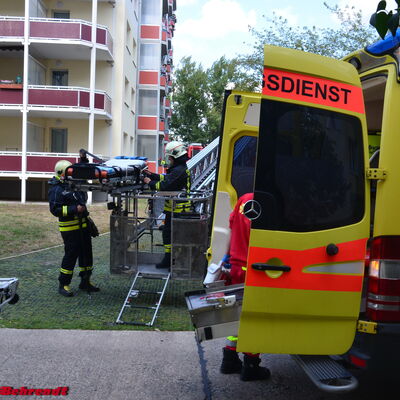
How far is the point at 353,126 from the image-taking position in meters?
3.18

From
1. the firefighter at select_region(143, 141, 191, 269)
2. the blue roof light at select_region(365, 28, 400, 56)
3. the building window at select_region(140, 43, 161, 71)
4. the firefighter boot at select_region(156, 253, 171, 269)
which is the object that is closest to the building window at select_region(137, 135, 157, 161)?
the building window at select_region(140, 43, 161, 71)

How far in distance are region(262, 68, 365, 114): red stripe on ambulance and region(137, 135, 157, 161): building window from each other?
107 ft

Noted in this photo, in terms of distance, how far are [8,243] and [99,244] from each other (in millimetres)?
2025

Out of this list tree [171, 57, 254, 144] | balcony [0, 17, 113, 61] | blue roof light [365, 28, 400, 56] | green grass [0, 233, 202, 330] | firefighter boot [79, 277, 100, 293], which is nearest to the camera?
blue roof light [365, 28, 400, 56]

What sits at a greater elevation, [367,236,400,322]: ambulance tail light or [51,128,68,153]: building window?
[51,128,68,153]: building window

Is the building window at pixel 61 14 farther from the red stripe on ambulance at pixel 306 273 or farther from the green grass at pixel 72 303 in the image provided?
the red stripe on ambulance at pixel 306 273

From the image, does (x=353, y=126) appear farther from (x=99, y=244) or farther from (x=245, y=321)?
(x=99, y=244)

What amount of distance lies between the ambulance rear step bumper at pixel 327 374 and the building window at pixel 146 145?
32.7 meters

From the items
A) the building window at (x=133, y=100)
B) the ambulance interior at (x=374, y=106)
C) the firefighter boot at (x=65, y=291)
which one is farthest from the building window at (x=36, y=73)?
the ambulance interior at (x=374, y=106)

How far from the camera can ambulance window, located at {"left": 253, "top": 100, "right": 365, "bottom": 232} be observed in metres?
3.02

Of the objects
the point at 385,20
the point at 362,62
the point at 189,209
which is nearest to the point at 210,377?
the point at 189,209

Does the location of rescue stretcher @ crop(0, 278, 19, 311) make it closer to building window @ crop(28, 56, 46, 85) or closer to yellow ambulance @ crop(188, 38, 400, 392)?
yellow ambulance @ crop(188, 38, 400, 392)

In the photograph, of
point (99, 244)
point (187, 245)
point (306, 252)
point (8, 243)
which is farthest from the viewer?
point (99, 244)

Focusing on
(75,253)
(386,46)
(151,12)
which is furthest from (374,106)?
(151,12)
